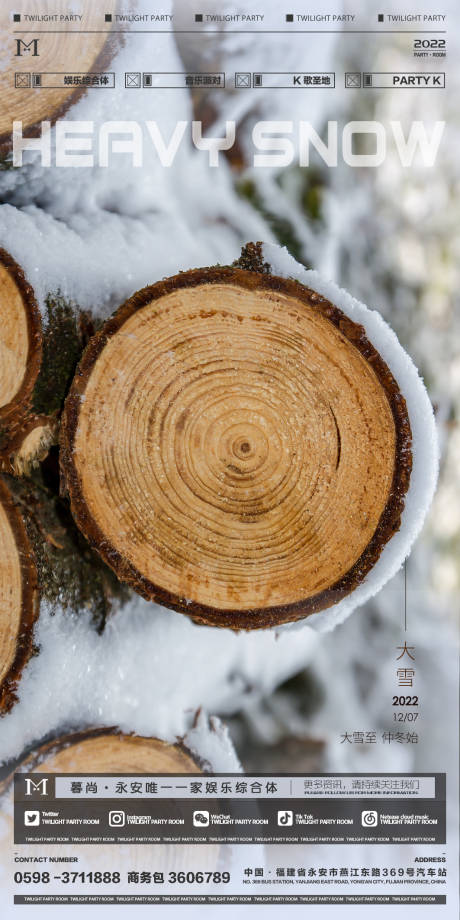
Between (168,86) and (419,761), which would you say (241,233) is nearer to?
(168,86)

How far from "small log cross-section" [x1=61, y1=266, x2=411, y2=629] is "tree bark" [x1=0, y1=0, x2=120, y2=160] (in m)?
0.46

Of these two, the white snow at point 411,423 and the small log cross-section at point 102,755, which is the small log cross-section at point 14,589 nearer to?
the small log cross-section at point 102,755

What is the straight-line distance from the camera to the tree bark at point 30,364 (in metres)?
0.96

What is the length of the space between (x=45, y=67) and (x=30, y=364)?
58cm

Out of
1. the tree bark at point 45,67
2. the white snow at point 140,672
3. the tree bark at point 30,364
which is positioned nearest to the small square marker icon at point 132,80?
the tree bark at point 45,67

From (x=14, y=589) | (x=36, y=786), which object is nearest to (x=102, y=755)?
(x=36, y=786)

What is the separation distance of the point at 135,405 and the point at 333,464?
0.33 metres

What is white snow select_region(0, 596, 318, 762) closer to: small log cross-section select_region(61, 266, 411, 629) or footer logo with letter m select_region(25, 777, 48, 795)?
footer logo with letter m select_region(25, 777, 48, 795)

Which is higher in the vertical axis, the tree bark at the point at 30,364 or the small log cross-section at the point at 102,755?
the tree bark at the point at 30,364

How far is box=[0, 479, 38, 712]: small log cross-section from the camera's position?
3.11 feet

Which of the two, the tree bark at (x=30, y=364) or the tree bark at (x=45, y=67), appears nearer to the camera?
the tree bark at (x=30, y=364)

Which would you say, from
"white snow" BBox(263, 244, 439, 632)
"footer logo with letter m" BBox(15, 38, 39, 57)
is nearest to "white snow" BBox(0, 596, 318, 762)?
"white snow" BBox(263, 244, 439, 632)

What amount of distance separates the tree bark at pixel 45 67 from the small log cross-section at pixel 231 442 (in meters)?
0.46

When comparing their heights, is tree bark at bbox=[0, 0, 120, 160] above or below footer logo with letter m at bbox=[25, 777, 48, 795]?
above
